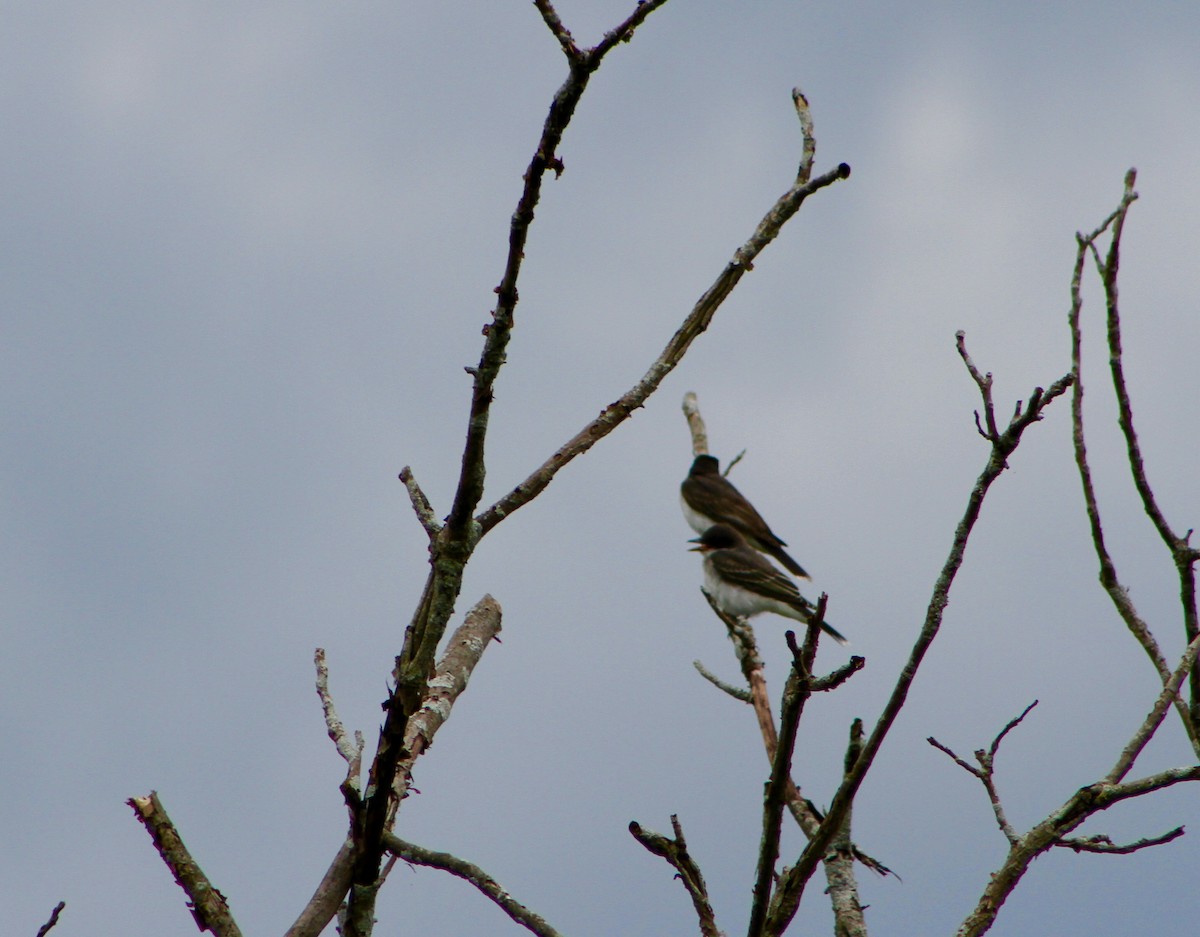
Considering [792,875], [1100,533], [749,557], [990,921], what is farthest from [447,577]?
[749,557]

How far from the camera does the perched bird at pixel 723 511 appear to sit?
56.5ft

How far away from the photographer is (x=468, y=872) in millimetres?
3691

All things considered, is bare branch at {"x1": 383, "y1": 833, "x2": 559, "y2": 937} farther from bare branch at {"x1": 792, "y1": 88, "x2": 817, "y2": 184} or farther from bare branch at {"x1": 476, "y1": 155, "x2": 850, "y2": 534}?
bare branch at {"x1": 792, "y1": 88, "x2": 817, "y2": 184}

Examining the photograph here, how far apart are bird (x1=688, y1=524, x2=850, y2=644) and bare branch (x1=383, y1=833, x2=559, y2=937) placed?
972 centimetres

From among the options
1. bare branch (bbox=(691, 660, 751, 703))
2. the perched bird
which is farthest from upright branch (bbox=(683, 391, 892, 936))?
the perched bird

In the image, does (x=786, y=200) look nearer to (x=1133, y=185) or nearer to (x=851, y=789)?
(x=851, y=789)

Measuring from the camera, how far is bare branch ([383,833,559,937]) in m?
3.54

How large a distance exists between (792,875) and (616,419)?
1505 millimetres

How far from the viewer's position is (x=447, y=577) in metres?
3.52

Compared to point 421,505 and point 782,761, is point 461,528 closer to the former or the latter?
point 421,505

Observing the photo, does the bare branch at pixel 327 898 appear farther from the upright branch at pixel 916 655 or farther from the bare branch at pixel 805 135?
the bare branch at pixel 805 135

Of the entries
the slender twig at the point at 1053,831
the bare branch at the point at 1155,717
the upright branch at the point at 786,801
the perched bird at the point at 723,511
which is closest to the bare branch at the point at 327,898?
the upright branch at the point at 786,801

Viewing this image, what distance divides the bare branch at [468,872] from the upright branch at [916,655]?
0.71 metres

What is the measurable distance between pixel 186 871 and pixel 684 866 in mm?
1674
